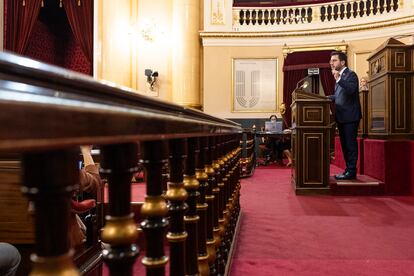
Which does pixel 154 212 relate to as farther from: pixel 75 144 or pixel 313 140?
pixel 313 140

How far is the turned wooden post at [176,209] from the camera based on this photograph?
986 mm

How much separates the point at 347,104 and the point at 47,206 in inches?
A: 191

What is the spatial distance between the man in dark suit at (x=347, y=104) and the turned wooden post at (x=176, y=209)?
4.14 m

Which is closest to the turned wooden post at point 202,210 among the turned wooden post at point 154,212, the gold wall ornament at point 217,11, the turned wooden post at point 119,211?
the turned wooden post at point 154,212

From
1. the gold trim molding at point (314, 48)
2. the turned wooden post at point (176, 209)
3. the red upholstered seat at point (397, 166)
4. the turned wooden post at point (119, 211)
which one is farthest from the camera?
the gold trim molding at point (314, 48)

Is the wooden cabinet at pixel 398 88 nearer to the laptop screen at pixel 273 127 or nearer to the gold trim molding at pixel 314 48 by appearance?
the laptop screen at pixel 273 127

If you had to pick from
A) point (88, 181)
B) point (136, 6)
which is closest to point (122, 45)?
point (136, 6)

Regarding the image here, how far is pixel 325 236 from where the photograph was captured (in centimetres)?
305

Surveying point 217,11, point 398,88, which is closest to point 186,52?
point 217,11

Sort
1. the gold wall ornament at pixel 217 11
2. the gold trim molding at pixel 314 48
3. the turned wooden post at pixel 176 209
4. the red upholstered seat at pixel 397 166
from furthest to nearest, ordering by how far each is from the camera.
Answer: the gold wall ornament at pixel 217 11
the gold trim molding at pixel 314 48
the red upholstered seat at pixel 397 166
the turned wooden post at pixel 176 209

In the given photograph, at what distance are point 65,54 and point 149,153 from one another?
1097 cm

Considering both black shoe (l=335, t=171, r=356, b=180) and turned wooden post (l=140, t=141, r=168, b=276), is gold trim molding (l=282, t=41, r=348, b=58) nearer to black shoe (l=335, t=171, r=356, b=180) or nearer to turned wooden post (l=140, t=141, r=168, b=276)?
black shoe (l=335, t=171, r=356, b=180)

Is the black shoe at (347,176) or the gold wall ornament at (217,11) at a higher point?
the gold wall ornament at (217,11)

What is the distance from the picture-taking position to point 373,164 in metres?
5.38
